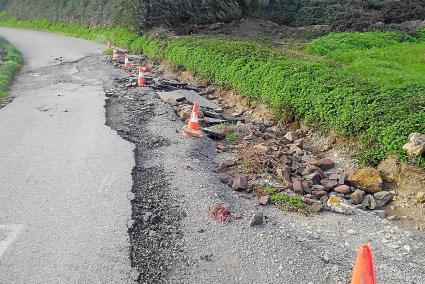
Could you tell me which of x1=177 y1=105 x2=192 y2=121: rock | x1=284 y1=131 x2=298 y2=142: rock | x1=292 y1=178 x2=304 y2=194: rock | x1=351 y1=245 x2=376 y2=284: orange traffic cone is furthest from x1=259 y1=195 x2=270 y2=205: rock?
x1=177 y1=105 x2=192 y2=121: rock

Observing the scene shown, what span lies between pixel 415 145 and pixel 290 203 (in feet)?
8.68

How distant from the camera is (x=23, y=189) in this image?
24.7 ft

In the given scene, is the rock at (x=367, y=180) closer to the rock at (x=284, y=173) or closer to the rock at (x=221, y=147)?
the rock at (x=284, y=173)

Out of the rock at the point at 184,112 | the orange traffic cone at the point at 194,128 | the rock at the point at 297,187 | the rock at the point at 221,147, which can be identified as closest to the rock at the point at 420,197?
the rock at the point at 297,187

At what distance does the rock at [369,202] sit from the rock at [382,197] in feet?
0.31

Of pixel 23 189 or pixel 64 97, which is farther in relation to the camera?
pixel 64 97

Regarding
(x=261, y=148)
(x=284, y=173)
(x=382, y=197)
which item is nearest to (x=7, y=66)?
(x=261, y=148)

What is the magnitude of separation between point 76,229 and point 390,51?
48.0 feet

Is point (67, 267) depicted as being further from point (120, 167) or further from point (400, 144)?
point (400, 144)

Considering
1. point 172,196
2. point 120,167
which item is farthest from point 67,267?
point 120,167

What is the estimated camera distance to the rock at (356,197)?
26.4 ft

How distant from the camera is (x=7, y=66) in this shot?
2016 cm

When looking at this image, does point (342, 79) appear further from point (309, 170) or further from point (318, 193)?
point (318, 193)

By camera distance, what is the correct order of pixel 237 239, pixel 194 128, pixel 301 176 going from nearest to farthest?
pixel 237 239
pixel 301 176
pixel 194 128
